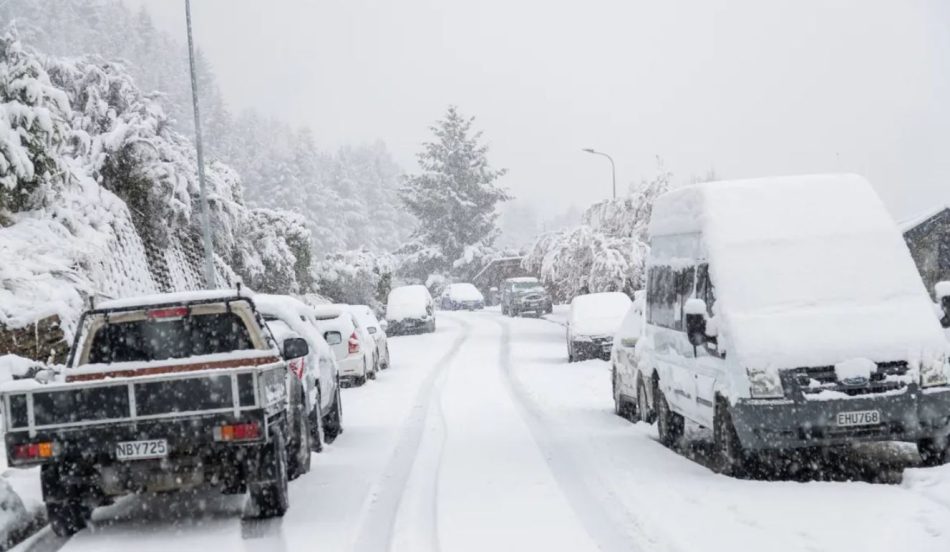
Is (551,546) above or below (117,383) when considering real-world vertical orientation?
below

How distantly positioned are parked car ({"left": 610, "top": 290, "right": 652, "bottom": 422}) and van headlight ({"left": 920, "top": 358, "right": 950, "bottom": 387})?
4714 millimetres

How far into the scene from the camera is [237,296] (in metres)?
8.77

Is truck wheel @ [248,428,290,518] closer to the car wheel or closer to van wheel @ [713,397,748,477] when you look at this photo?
the car wheel

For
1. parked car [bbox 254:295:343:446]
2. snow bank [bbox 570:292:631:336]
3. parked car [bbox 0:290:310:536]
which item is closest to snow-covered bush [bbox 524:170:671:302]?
snow bank [bbox 570:292:631:336]

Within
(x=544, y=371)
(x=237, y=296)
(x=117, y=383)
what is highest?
(x=237, y=296)

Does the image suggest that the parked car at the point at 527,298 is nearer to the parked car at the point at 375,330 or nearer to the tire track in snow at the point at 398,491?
the parked car at the point at 375,330

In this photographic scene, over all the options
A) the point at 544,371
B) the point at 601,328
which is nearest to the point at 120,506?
the point at 544,371

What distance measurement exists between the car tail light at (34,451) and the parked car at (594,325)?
681 inches

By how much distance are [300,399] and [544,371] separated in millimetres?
12706

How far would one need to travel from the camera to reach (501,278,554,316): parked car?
175 feet

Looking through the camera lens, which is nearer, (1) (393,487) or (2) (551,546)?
(2) (551,546)

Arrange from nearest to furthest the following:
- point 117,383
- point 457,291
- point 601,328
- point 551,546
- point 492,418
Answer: point 551,546 → point 117,383 → point 492,418 → point 601,328 → point 457,291

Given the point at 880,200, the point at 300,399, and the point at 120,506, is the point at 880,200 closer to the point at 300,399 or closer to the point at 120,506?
the point at 300,399

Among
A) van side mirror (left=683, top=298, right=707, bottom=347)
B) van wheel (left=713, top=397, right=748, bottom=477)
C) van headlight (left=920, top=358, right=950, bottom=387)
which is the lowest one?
van wheel (left=713, top=397, right=748, bottom=477)
